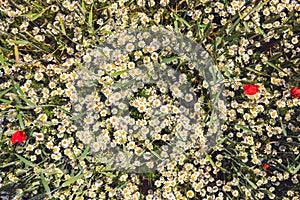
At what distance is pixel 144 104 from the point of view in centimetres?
256

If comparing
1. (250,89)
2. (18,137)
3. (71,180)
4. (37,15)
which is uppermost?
(37,15)

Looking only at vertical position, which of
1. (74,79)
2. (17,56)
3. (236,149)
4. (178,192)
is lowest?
(178,192)

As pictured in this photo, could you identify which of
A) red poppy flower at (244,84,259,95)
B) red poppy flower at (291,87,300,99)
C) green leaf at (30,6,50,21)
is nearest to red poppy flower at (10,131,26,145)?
green leaf at (30,6,50,21)

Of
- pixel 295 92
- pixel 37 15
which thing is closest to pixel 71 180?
pixel 37 15

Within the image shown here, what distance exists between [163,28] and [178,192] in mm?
927

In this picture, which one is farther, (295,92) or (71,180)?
(295,92)

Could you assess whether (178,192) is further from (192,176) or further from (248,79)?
(248,79)

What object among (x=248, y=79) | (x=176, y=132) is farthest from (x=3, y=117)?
(x=248, y=79)

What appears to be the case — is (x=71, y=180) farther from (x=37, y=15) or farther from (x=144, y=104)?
(x=37, y=15)

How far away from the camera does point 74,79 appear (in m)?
2.56

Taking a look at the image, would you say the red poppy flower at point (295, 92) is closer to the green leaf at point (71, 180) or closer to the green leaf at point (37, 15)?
the green leaf at point (71, 180)

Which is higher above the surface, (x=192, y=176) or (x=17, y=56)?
(x=17, y=56)

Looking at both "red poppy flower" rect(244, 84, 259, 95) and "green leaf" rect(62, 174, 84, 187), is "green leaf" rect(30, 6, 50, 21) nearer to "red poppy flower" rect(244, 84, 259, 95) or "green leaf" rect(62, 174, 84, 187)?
"green leaf" rect(62, 174, 84, 187)

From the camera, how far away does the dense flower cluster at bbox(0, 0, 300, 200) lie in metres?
2.54
